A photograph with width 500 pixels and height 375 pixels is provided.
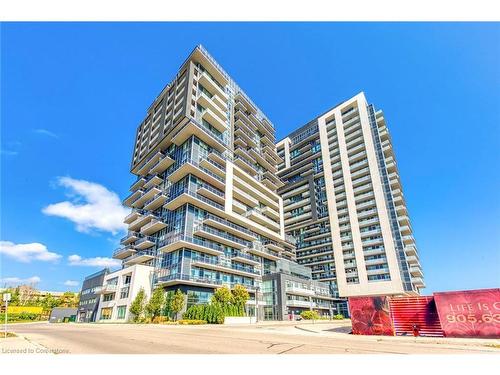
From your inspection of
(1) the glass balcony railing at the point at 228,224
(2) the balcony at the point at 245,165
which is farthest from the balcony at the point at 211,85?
(1) the glass balcony railing at the point at 228,224

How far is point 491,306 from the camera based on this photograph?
16.9 metres

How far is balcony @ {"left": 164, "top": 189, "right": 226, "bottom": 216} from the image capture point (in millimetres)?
48481

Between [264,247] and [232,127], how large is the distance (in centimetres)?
3063

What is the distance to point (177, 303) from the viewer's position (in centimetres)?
4059

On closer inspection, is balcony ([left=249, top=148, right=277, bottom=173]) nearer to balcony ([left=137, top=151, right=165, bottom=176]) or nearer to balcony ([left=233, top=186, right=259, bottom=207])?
balcony ([left=233, top=186, right=259, bottom=207])

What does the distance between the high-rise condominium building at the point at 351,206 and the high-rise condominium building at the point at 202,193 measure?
19391mm

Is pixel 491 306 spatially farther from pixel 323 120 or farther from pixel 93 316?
pixel 323 120

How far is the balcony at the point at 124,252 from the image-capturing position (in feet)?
196

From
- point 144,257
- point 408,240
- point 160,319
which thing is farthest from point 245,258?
point 408,240

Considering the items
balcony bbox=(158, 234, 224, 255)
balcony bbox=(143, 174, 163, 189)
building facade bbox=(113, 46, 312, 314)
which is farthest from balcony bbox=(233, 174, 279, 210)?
balcony bbox=(143, 174, 163, 189)

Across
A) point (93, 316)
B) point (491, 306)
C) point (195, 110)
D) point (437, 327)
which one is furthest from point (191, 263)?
point (491, 306)

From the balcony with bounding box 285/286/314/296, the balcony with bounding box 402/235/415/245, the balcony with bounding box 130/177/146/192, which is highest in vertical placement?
the balcony with bounding box 130/177/146/192

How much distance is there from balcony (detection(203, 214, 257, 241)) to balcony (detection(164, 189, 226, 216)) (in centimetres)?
144

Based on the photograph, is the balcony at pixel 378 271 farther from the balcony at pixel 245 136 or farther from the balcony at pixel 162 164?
the balcony at pixel 162 164
